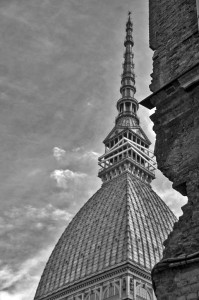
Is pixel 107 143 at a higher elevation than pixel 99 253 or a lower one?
higher

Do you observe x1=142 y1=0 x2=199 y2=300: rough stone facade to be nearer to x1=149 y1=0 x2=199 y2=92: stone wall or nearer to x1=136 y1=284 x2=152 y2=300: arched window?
x1=149 y1=0 x2=199 y2=92: stone wall

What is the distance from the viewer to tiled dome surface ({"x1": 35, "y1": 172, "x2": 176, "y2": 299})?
5660 centimetres

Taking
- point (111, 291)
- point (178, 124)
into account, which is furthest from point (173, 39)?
point (111, 291)

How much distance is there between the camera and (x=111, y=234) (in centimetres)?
6006

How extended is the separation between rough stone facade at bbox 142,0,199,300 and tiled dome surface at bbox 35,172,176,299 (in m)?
43.4

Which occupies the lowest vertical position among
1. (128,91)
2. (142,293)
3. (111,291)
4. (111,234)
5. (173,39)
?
(173,39)

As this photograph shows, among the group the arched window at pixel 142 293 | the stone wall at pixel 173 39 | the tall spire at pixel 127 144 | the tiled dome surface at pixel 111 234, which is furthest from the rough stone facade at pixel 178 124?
the tall spire at pixel 127 144

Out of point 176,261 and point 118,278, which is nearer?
point 176,261


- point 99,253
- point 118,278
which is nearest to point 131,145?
point 99,253

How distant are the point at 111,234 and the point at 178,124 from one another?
168 ft

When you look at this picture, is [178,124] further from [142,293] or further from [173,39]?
[142,293]

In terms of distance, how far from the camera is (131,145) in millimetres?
74500

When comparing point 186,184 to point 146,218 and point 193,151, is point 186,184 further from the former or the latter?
point 146,218

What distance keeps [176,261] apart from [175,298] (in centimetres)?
57
